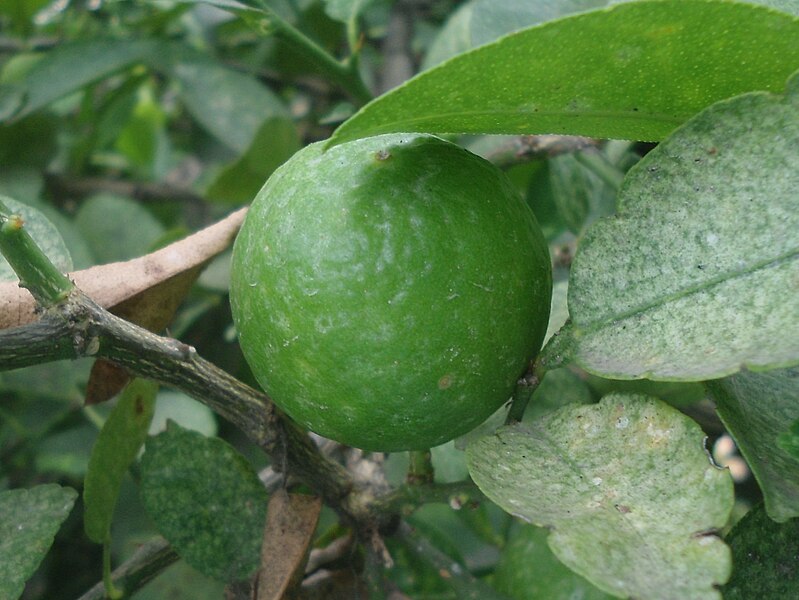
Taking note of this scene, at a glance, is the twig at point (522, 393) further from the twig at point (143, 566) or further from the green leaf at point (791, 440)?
the twig at point (143, 566)

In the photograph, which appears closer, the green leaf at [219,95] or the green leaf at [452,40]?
the green leaf at [452,40]

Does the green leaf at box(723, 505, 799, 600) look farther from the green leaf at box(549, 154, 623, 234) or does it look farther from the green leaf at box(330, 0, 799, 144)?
the green leaf at box(549, 154, 623, 234)

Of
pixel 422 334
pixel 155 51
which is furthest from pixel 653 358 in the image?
pixel 155 51

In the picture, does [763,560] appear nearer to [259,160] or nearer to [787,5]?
[787,5]

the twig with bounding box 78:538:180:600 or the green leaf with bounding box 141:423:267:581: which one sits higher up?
the green leaf with bounding box 141:423:267:581

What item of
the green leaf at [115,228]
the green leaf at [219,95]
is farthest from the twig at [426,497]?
the green leaf at [219,95]

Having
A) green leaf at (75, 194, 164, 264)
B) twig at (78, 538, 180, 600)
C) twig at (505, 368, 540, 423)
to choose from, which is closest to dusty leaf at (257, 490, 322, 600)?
twig at (78, 538, 180, 600)

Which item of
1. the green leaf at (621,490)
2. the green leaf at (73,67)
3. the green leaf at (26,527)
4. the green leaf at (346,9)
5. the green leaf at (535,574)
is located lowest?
the green leaf at (535,574)
